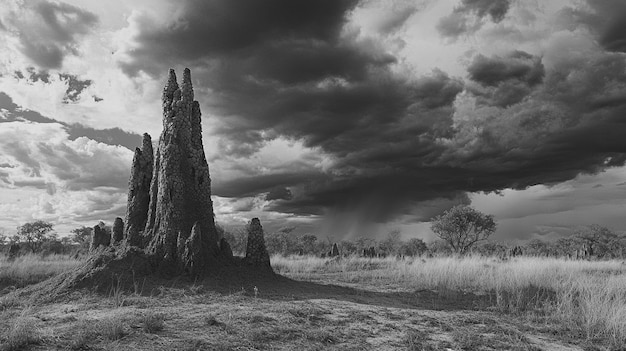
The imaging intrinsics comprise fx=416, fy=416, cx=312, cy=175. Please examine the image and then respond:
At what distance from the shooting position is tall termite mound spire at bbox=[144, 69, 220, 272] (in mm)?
13383

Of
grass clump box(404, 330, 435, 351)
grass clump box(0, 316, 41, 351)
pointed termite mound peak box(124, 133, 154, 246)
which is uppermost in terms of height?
pointed termite mound peak box(124, 133, 154, 246)

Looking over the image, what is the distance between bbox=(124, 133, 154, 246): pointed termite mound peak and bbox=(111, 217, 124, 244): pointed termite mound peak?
1387mm

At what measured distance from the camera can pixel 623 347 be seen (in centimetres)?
803

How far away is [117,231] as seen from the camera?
16469 mm

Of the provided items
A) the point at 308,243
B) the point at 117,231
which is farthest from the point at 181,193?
the point at 308,243

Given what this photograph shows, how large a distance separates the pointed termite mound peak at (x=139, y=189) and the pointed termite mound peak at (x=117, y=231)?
4.55 feet

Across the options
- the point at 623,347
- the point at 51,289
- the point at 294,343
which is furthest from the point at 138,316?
the point at 623,347

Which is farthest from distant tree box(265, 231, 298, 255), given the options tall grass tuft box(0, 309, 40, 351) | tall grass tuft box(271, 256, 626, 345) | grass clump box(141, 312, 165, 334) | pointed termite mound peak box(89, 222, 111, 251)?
tall grass tuft box(0, 309, 40, 351)

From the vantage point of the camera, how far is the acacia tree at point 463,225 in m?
49.1

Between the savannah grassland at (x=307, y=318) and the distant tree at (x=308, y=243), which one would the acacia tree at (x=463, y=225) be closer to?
the distant tree at (x=308, y=243)

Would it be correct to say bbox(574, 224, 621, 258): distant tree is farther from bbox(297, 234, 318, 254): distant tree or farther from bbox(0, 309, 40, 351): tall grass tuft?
bbox(0, 309, 40, 351): tall grass tuft

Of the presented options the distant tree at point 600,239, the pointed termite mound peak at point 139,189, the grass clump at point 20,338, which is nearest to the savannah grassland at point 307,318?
the grass clump at point 20,338

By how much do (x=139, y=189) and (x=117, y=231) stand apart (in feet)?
7.04

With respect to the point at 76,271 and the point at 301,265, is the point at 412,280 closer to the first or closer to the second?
the point at 301,265
